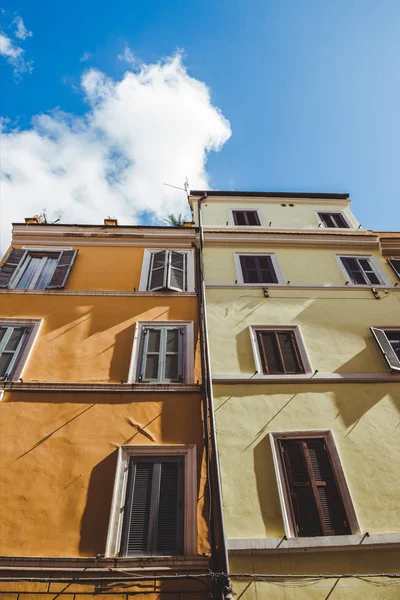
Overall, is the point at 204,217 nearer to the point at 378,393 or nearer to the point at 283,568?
the point at 378,393

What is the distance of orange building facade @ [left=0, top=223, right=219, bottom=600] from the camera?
5418mm

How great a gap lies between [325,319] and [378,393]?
235 cm

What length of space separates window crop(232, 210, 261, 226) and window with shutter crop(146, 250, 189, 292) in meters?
3.43

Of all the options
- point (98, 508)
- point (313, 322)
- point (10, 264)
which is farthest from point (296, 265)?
point (10, 264)

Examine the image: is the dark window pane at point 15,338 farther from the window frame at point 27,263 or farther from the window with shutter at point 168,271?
the window with shutter at point 168,271

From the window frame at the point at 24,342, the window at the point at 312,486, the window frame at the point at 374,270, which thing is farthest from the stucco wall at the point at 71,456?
the window frame at the point at 374,270

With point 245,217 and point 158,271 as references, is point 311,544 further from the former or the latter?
point 245,217

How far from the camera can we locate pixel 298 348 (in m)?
8.77

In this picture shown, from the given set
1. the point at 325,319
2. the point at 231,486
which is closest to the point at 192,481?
the point at 231,486

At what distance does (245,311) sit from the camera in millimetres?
9664

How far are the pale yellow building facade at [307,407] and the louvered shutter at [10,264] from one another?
579 centimetres

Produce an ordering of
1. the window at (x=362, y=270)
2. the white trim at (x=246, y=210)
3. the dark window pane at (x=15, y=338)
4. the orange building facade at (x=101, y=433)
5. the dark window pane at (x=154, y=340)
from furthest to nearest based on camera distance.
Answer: the white trim at (x=246, y=210), the window at (x=362, y=270), the dark window pane at (x=154, y=340), the dark window pane at (x=15, y=338), the orange building facade at (x=101, y=433)

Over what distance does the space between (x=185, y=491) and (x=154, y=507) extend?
1.90 ft

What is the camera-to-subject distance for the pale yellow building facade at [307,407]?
5641mm
